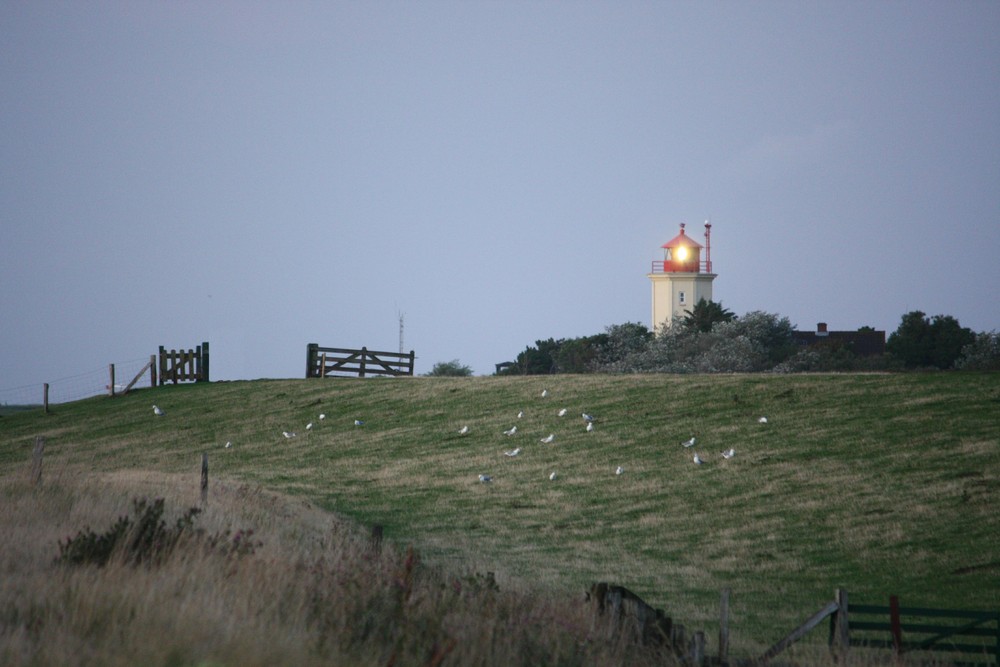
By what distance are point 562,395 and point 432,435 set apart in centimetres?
596

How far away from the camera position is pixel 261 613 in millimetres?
9398

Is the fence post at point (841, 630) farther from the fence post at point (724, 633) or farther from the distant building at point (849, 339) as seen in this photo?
the distant building at point (849, 339)

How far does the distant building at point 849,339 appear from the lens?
75125 millimetres

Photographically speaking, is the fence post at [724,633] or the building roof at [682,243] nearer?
the fence post at [724,633]

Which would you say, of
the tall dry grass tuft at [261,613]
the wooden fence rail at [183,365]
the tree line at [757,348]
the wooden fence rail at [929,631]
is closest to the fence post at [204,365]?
the wooden fence rail at [183,365]

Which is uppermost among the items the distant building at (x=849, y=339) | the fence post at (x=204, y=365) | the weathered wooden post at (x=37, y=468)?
the distant building at (x=849, y=339)

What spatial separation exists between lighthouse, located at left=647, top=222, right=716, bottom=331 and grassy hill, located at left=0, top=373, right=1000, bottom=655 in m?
39.9

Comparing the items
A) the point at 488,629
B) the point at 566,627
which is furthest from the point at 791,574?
the point at 488,629

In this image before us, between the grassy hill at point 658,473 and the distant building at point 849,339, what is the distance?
39.5 meters

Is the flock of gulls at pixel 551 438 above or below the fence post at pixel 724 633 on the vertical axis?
above

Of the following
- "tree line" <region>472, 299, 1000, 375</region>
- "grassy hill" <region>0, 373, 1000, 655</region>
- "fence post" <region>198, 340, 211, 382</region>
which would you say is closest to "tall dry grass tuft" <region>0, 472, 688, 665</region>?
"grassy hill" <region>0, 373, 1000, 655</region>

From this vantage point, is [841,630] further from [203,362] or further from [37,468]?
[203,362]

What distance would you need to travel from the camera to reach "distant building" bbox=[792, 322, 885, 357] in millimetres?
75125

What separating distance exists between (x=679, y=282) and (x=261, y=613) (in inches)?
2937
